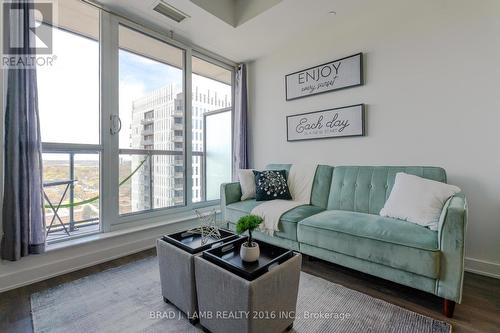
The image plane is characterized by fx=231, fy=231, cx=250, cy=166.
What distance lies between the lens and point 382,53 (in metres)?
2.45

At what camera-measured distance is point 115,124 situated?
2.48 m

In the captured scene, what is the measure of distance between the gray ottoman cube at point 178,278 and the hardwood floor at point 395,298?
769 mm

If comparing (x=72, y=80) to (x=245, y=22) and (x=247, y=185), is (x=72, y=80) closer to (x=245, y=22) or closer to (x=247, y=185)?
(x=245, y=22)

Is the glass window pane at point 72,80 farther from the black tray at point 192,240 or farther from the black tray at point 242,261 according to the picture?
the black tray at point 242,261

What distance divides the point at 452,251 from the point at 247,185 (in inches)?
76.5

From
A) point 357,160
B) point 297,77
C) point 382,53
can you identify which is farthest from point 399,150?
point 297,77

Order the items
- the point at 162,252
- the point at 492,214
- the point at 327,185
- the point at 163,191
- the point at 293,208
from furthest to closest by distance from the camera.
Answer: the point at 163,191
the point at 327,185
the point at 293,208
the point at 492,214
the point at 162,252

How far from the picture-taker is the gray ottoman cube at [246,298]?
1042 mm

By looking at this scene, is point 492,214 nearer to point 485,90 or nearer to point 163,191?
point 485,90

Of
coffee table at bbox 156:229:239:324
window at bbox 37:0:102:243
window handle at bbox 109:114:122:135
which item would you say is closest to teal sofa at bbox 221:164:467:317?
coffee table at bbox 156:229:239:324

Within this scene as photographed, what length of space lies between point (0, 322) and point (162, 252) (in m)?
1.00

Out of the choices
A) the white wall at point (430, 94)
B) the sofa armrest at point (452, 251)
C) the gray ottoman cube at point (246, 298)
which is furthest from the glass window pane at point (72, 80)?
the sofa armrest at point (452, 251)

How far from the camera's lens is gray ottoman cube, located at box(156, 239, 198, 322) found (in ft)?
4.34

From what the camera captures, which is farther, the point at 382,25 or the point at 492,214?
the point at 382,25
